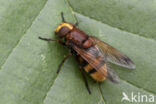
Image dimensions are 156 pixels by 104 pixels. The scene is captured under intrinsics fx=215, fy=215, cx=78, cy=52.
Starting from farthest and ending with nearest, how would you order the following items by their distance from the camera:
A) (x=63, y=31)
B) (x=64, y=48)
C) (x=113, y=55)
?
(x=113, y=55)
(x=64, y=48)
(x=63, y=31)

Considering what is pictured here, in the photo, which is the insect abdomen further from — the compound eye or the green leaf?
the compound eye

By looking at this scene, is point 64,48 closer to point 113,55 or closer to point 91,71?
point 91,71

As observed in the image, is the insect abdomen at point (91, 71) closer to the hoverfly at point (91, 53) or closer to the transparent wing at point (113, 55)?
the hoverfly at point (91, 53)

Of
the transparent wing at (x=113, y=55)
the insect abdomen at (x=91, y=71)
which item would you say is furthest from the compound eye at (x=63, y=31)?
the insect abdomen at (x=91, y=71)

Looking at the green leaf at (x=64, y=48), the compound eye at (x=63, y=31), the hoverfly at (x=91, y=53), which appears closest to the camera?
the green leaf at (x=64, y=48)

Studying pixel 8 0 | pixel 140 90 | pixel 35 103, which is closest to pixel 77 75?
pixel 35 103

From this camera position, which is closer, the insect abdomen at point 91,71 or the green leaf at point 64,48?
the green leaf at point 64,48

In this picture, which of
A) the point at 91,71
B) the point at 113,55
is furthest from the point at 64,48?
the point at 113,55
